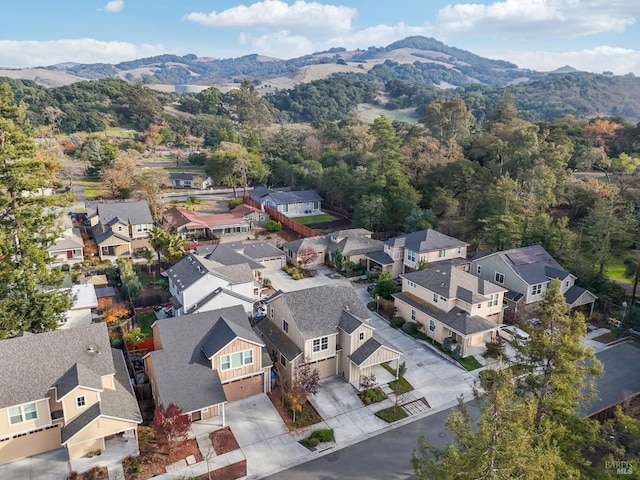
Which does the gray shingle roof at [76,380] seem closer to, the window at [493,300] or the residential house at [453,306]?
the residential house at [453,306]

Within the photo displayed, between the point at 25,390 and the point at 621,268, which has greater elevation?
the point at 25,390

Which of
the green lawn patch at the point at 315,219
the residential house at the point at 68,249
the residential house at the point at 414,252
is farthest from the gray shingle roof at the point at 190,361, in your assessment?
the green lawn patch at the point at 315,219

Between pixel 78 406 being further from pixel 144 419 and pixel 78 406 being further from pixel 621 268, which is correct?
pixel 621 268

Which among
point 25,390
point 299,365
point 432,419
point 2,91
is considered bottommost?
point 432,419

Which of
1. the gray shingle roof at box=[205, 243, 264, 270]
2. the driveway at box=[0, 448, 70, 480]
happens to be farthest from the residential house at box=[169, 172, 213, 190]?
the driveway at box=[0, 448, 70, 480]

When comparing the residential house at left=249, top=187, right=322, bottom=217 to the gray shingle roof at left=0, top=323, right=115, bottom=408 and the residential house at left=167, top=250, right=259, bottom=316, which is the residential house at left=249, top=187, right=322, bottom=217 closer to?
the residential house at left=167, top=250, right=259, bottom=316

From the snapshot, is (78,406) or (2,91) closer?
(78,406)

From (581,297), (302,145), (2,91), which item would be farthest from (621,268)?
(302,145)
